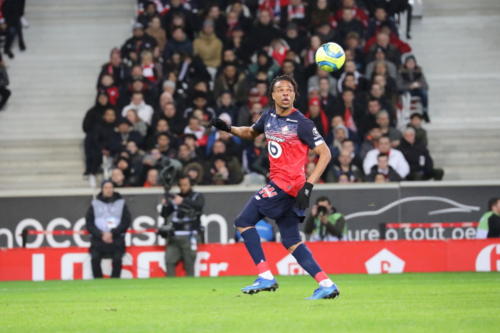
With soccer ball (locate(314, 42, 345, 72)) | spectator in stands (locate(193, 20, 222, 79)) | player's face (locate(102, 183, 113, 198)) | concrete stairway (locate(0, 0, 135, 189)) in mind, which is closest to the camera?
soccer ball (locate(314, 42, 345, 72))

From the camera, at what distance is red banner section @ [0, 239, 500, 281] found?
1816cm

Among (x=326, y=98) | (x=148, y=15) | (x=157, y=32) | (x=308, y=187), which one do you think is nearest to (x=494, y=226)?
(x=326, y=98)

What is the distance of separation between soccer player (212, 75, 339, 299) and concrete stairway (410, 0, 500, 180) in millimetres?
12394

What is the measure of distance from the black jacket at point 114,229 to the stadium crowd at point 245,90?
1.50 metres

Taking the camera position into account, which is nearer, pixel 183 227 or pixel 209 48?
pixel 183 227

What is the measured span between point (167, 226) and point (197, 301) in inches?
262

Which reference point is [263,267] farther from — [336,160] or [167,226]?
[336,160]

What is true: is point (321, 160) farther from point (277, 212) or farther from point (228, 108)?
point (228, 108)

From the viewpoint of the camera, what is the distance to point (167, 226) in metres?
17.9

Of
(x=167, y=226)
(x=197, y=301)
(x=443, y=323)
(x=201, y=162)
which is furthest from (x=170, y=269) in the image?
(x=443, y=323)

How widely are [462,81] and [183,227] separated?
992 centimetres

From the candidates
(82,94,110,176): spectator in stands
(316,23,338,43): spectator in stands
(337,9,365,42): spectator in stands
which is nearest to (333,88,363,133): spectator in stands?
(316,23,338,43): spectator in stands

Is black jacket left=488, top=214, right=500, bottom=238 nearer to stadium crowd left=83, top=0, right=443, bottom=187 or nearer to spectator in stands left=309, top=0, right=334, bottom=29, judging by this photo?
stadium crowd left=83, top=0, right=443, bottom=187

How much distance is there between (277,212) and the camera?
35.7 ft
